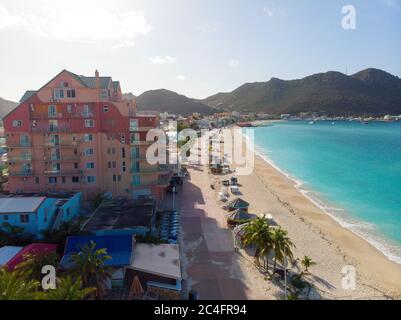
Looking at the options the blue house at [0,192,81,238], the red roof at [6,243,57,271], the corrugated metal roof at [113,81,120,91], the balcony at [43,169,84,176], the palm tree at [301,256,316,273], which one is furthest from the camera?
the corrugated metal roof at [113,81,120,91]

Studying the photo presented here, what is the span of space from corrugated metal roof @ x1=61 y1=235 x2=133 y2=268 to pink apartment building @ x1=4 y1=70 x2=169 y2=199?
51.2 ft

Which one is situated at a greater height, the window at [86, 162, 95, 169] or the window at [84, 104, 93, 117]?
the window at [84, 104, 93, 117]

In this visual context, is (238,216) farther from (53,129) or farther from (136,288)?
(53,129)

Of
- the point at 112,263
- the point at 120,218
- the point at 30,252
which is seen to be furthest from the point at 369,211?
the point at 30,252

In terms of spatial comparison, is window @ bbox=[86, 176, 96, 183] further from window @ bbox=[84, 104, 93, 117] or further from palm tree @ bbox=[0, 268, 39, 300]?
palm tree @ bbox=[0, 268, 39, 300]

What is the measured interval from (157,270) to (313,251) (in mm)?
→ 15820

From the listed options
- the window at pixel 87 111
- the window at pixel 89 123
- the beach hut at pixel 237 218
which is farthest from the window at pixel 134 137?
the beach hut at pixel 237 218

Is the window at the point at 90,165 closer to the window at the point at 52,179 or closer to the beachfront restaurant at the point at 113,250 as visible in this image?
the window at the point at 52,179

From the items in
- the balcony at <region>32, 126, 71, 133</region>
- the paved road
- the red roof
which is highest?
the balcony at <region>32, 126, 71, 133</region>

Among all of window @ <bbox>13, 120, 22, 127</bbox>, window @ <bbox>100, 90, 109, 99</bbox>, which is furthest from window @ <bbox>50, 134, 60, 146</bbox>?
window @ <bbox>100, 90, 109, 99</bbox>

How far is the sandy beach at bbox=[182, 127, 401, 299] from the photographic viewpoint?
23.7 meters

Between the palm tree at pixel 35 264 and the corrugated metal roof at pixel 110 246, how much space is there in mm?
1441
